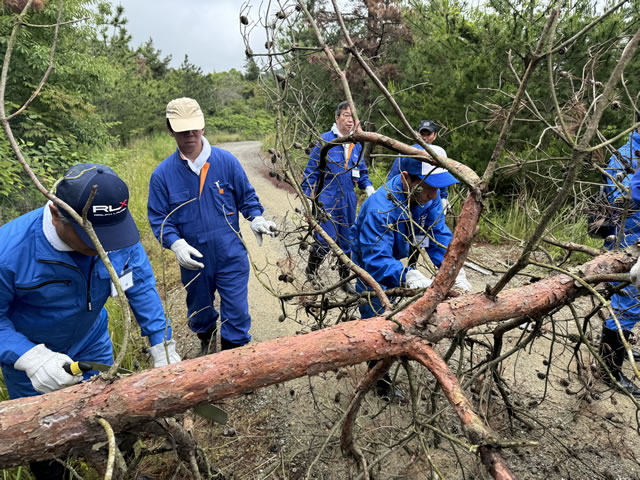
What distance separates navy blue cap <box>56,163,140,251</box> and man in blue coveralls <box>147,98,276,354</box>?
1.01 metres

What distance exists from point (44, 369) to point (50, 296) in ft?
0.99

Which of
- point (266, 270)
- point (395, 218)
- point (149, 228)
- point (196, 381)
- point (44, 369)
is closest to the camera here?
point (196, 381)

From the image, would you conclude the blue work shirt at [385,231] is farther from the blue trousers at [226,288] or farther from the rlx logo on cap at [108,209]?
the rlx logo on cap at [108,209]

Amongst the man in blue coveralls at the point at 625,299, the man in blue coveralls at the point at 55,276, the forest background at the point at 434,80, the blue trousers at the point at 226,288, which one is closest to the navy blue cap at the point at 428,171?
the man in blue coveralls at the point at 625,299

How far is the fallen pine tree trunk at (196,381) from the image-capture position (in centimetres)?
110

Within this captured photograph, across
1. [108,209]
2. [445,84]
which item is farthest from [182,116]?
[445,84]

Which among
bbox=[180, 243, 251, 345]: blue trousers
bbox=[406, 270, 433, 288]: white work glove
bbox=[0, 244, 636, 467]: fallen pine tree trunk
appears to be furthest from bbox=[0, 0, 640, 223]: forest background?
bbox=[0, 244, 636, 467]: fallen pine tree trunk

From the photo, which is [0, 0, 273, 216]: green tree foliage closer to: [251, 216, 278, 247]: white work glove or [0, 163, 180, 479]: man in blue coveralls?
[251, 216, 278, 247]: white work glove

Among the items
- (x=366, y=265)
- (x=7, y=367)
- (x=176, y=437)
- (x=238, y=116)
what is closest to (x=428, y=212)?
(x=366, y=265)

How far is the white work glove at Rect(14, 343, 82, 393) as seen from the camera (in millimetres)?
1548

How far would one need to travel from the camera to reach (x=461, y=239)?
1.34m

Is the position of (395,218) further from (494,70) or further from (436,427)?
(494,70)

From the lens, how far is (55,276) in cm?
165

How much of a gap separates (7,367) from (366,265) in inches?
71.4
